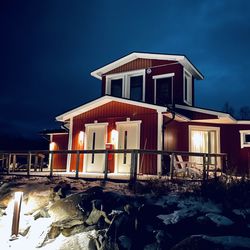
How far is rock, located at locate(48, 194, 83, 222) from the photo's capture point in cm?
730

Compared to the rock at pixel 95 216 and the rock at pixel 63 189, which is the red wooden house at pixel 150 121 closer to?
the rock at pixel 63 189

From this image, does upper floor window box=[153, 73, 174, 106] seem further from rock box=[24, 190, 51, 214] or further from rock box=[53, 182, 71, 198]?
rock box=[24, 190, 51, 214]

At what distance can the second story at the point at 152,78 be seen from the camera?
1440 cm

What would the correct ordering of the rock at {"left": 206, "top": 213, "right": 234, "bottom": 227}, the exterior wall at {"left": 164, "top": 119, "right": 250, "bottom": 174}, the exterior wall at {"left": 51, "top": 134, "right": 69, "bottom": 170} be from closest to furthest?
the rock at {"left": 206, "top": 213, "right": 234, "bottom": 227} → the exterior wall at {"left": 164, "top": 119, "right": 250, "bottom": 174} → the exterior wall at {"left": 51, "top": 134, "right": 69, "bottom": 170}

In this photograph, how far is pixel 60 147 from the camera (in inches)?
693

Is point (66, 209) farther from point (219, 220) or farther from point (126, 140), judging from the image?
point (126, 140)

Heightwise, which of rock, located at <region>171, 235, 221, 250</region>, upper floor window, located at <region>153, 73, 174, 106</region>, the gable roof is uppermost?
the gable roof

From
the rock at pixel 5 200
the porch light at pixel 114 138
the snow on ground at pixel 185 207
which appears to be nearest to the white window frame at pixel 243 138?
the porch light at pixel 114 138

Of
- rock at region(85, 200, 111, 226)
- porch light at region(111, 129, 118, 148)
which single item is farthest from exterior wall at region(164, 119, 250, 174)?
rock at region(85, 200, 111, 226)

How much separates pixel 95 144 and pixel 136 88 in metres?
3.69

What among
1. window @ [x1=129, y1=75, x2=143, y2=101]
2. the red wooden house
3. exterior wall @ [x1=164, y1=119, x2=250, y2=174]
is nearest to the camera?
the red wooden house

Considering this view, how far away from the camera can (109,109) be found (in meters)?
13.5

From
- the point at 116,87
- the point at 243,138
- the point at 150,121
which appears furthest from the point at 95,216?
the point at 116,87

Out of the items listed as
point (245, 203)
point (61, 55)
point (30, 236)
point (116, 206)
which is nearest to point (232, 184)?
point (245, 203)
